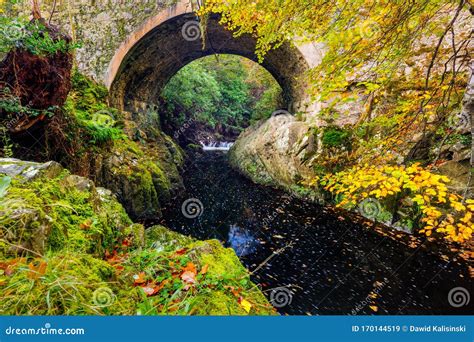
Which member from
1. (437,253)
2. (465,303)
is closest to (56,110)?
(465,303)

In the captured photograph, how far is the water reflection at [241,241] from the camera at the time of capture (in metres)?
5.10

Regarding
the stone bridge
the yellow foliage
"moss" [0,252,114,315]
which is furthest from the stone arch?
"moss" [0,252,114,315]

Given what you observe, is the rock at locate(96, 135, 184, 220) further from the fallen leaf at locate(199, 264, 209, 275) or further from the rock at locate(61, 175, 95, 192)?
the fallen leaf at locate(199, 264, 209, 275)

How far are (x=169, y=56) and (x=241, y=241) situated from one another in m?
9.69

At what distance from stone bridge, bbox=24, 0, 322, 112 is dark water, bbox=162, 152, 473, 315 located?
4805mm

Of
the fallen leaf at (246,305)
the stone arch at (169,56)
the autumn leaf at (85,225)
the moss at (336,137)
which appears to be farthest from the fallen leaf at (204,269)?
the stone arch at (169,56)

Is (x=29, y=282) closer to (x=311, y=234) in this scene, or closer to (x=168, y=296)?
(x=168, y=296)

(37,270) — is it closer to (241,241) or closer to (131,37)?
(241,241)

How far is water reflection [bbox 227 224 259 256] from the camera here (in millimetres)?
5102

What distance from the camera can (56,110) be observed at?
12.8 feet

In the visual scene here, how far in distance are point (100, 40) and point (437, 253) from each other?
38.3 feet

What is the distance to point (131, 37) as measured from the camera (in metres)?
9.14

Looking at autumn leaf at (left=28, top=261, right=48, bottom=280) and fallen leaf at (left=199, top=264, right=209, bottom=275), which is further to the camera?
fallen leaf at (left=199, top=264, right=209, bottom=275)

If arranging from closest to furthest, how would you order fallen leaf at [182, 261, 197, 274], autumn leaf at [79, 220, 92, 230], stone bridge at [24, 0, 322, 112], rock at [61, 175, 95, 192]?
1. fallen leaf at [182, 261, 197, 274]
2. autumn leaf at [79, 220, 92, 230]
3. rock at [61, 175, 95, 192]
4. stone bridge at [24, 0, 322, 112]
